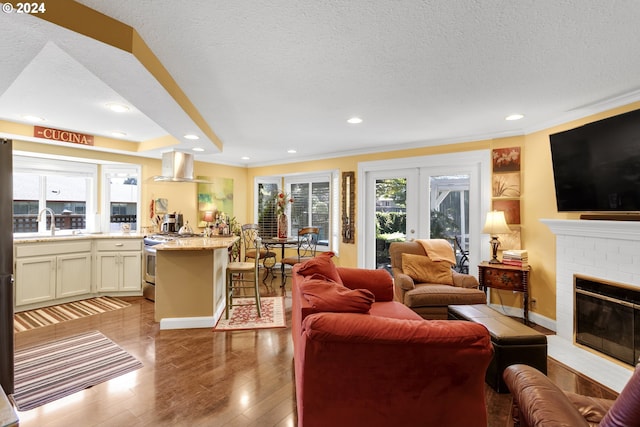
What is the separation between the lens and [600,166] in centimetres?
262

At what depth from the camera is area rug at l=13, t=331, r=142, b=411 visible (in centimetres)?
206

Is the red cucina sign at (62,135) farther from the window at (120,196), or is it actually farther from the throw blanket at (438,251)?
the throw blanket at (438,251)

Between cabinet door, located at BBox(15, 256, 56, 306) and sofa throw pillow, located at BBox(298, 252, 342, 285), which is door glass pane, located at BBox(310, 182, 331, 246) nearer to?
sofa throw pillow, located at BBox(298, 252, 342, 285)

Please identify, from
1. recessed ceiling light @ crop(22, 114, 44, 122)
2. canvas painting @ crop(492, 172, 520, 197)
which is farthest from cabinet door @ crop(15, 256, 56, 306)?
canvas painting @ crop(492, 172, 520, 197)

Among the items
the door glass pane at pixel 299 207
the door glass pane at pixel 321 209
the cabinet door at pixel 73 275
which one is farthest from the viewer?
the door glass pane at pixel 299 207

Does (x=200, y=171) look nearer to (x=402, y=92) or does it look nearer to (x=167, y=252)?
(x=167, y=252)

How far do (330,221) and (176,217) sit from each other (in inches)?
111

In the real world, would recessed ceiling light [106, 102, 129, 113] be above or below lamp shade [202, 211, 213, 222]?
above

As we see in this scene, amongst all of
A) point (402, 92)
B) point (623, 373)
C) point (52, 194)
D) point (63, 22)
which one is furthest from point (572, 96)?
point (52, 194)

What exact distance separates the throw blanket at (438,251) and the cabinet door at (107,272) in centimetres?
452

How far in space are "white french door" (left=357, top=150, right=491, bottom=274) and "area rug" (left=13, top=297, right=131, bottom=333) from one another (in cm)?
383

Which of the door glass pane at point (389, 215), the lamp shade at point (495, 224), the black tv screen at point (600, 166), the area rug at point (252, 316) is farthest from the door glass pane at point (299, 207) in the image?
the black tv screen at point (600, 166)

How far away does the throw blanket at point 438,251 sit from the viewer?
3577mm

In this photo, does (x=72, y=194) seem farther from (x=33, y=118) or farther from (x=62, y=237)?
(x=33, y=118)
